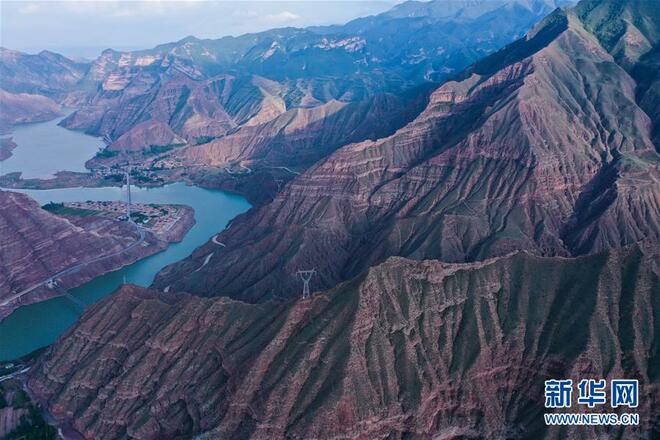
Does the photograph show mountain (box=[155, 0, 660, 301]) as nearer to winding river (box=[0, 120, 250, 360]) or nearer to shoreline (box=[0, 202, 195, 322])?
winding river (box=[0, 120, 250, 360])

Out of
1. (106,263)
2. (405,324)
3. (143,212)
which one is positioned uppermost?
(405,324)

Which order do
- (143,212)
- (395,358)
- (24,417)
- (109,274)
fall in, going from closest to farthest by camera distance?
(395,358), (24,417), (109,274), (143,212)

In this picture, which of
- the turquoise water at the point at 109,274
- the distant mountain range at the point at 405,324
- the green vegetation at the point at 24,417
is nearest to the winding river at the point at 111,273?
the turquoise water at the point at 109,274

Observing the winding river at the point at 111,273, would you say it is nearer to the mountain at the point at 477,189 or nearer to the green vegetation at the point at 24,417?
the mountain at the point at 477,189

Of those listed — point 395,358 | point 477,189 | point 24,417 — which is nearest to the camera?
point 395,358

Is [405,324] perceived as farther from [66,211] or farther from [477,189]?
[66,211]

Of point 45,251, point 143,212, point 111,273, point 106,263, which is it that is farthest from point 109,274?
point 143,212

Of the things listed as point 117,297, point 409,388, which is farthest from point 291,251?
point 409,388

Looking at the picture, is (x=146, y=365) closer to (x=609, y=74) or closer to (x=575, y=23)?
(x=609, y=74)

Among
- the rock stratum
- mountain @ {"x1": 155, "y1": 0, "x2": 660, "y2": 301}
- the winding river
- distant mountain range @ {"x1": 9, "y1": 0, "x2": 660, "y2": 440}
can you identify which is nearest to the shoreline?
the rock stratum
